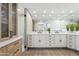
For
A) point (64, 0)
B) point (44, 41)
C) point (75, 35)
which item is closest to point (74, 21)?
point (75, 35)

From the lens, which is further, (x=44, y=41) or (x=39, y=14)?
(x=44, y=41)

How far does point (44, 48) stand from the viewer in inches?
185

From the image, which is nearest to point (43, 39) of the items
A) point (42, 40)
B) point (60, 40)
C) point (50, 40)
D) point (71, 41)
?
point (42, 40)

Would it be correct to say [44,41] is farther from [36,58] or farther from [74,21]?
[36,58]

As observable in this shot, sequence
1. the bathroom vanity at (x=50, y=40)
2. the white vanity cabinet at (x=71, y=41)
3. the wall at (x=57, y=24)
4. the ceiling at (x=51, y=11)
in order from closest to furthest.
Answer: the wall at (x=57, y=24) → the ceiling at (x=51, y=11) → the white vanity cabinet at (x=71, y=41) → the bathroom vanity at (x=50, y=40)

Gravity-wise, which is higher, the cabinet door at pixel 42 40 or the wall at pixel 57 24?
the wall at pixel 57 24

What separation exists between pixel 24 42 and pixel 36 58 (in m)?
3.61

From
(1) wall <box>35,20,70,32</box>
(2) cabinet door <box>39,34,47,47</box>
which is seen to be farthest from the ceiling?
(2) cabinet door <box>39,34,47,47</box>

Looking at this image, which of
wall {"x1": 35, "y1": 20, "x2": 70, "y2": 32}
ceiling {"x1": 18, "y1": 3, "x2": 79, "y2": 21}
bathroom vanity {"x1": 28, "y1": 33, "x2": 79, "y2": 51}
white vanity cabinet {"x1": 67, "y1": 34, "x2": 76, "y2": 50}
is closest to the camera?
wall {"x1": 35, "y1": 20, "x2": 70, "y2": 32}

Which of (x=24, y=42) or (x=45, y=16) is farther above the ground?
(x=45, y=16)

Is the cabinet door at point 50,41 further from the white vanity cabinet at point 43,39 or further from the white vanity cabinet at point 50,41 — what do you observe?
the white vanity cabinet at point 43,39

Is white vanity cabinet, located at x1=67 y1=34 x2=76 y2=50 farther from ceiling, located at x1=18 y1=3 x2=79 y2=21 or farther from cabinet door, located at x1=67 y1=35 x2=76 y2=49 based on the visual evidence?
ceiling, located at x1=18 y1=3 x2=79 y2=21

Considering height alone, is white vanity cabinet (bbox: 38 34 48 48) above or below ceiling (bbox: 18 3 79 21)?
below

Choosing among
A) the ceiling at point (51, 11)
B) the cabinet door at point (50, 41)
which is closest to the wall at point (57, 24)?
the ceiling at point (51, 11)
